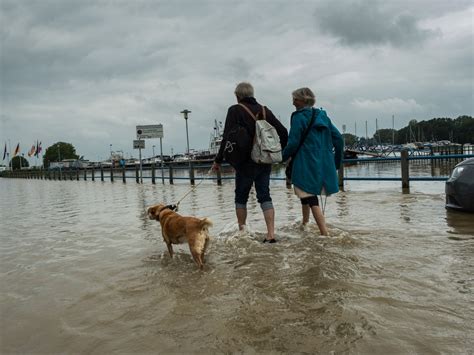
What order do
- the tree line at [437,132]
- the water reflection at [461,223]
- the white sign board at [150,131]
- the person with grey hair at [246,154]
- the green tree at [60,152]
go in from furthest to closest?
the green tree at [60,152] → the tree line at [437,132] → the white sign board at [150,131] → the person with grey hair at [246,154] → the water reflection at [461,223]

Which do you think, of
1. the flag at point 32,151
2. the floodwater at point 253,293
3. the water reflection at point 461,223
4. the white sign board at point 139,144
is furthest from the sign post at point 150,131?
the flag at point 32,151

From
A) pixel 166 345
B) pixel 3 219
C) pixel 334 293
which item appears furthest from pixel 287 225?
pixel 3 219

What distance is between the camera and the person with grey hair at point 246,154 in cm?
458

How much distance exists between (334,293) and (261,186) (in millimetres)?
2143

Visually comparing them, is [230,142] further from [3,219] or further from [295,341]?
[3,219]

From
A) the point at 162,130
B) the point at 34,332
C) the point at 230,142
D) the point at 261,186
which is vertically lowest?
the point at 34,332

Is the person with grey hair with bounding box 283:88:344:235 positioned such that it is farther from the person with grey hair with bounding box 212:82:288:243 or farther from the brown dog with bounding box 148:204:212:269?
the brown dog with bounding box 148:204:212:269

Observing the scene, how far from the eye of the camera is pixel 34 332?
2457 mm

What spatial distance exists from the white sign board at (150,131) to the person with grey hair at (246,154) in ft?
67.7

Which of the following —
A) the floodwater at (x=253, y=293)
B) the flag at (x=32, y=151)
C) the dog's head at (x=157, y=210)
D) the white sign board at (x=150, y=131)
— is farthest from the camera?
the flag at (x=32, y=151)

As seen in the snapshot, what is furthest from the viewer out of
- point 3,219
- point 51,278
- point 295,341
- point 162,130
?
point 162,130

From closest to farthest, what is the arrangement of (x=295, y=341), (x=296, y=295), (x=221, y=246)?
(x=295, y=341)
(x=296, y=295)
(x=221, y=246)

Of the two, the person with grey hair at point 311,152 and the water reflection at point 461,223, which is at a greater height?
the person with grey hair at point 311,152

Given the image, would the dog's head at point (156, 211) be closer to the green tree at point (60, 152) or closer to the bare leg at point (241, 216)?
the bare leg at point (241, 216)
